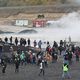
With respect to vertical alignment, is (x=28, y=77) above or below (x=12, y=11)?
below

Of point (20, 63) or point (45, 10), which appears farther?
point (45, 10)

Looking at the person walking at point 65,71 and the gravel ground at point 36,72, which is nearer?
the person walking at point 65,71

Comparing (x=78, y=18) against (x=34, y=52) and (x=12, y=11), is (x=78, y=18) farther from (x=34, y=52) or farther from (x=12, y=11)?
(x=34, y=52)

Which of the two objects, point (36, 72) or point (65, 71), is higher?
point (65, 71)

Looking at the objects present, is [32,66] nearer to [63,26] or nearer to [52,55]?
[52,55]

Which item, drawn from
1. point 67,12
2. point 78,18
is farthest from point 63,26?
point 67,12

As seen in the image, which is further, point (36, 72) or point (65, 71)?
point (36, 72)

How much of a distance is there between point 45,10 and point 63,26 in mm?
15493

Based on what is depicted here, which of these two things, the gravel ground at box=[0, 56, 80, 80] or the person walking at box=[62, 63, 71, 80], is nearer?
the person walking at box=[62, 63, 71, 80]

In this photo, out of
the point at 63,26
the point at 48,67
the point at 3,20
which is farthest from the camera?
the point at 3,20

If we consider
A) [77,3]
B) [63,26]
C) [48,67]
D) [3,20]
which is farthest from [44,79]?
[77,3]

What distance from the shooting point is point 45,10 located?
283 ft

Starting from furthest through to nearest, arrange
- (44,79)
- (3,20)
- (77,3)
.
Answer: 1. (77,3)
2. (3,20)
3. (44,79)

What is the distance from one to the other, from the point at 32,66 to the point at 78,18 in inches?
1567
